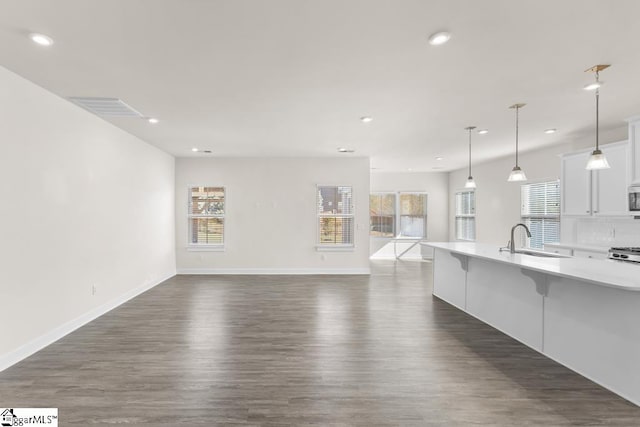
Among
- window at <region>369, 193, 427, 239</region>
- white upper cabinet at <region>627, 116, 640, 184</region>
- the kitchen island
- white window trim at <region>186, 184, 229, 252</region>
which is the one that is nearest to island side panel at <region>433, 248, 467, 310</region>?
the kitchen island

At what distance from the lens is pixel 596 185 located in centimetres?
430

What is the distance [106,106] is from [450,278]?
5.09m

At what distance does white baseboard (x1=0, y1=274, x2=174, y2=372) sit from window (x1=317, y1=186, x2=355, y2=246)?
3.90 metres

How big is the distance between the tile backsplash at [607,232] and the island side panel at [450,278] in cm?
219

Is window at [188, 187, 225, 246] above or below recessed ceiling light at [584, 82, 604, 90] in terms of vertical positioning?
below

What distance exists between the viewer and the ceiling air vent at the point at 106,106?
3.27 metres

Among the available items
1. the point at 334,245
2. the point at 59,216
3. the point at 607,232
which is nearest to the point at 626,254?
the point at 607,232

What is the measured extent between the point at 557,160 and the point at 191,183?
739 cm

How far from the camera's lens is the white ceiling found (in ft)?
6.09

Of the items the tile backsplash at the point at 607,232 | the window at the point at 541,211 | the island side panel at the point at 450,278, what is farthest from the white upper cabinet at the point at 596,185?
the island side panel at the point at 450,278

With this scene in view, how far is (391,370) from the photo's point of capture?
2582 millimetres

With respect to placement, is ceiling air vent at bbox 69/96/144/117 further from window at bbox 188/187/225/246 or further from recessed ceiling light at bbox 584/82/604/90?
recessed ceiling light at bbox 584/82/604/90

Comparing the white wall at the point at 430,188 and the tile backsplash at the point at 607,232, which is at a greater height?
the white wall at the point at 430,188

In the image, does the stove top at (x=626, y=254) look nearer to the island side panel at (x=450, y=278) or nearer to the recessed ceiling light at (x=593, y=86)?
the island side panel at (x=450, y=278)
